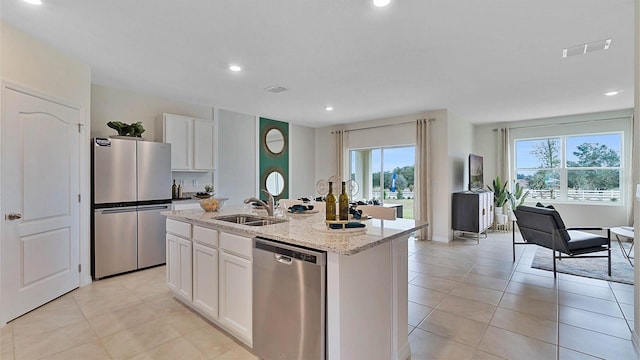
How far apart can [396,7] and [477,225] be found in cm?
459

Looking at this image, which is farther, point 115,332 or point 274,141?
point 274,141

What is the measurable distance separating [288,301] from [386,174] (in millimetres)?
5237

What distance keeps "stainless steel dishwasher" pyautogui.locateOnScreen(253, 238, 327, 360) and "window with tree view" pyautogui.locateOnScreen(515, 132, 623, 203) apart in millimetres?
7037

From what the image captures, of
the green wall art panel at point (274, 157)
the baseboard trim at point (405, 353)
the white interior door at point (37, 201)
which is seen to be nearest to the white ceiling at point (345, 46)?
the white interior door at point (37, 201)

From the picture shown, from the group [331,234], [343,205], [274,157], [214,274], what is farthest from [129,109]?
[331,234]

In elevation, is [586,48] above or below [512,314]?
above

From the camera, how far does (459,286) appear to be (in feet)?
11.1

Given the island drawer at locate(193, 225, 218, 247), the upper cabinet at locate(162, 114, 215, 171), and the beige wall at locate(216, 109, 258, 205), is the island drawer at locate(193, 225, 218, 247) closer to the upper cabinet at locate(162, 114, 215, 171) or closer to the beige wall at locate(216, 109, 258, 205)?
the upper cabinet at locate(162, 114, 215, 171)

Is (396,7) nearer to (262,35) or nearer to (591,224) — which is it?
(262,35)

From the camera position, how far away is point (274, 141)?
6.58m

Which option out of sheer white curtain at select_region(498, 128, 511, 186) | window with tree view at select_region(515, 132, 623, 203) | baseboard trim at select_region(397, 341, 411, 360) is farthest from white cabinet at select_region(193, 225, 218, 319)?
window with tree view at select_region(515, 132, 623, 203)

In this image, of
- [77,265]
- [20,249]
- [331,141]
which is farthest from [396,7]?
[331,141]

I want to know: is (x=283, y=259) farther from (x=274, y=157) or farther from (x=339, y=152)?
(x=339, y=152)

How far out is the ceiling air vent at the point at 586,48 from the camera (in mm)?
2793
